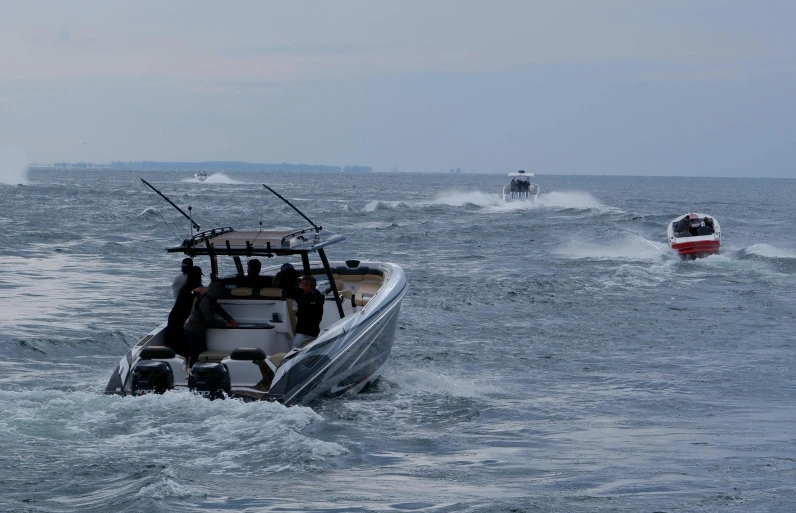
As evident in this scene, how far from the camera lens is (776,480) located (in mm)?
9094

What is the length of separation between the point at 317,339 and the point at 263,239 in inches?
54.0

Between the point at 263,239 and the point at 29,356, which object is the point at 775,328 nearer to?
the point at 263,239

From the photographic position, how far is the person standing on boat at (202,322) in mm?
12031

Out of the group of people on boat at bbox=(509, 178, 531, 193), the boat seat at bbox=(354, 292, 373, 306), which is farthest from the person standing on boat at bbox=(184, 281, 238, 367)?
the group of people on boat at bbox=(509, 178, 531, 193)

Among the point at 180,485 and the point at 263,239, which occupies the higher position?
the point at 263,239

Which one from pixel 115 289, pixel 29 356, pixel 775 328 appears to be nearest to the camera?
pixel 29 356

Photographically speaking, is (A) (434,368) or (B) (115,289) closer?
(A) (434,368)

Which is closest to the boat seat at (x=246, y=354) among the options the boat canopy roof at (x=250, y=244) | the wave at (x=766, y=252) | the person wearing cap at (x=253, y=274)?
the boat canopy roof at (x=250, y=244)

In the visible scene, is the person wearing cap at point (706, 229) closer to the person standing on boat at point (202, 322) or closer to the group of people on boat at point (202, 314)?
the group of people on boat at point (202, 314)

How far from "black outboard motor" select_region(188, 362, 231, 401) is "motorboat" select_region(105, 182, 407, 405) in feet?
0.03

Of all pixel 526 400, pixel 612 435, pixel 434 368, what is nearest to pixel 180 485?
pixel 612 435

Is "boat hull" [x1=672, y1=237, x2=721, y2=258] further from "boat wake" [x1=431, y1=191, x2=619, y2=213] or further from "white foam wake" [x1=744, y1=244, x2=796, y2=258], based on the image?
"boat wake" [x1=431, y1=191, x2=619, y2=213]

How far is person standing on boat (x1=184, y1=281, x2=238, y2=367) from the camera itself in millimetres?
12031

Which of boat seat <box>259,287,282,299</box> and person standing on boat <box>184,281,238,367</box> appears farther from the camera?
boat seat <box>259,287,282,299</box>
